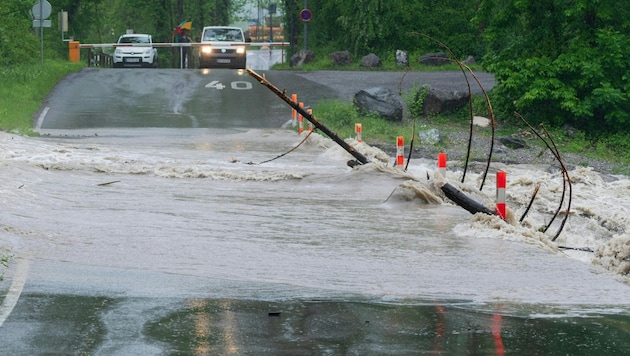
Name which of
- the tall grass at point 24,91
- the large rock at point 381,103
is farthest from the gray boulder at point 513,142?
the tall grass at point 24,91

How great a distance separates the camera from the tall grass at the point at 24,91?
96.4 feet

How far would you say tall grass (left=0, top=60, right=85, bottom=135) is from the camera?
2938 centimetres

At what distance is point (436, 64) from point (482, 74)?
208 inches

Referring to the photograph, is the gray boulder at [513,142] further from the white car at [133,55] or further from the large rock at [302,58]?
the white car at [133,55]

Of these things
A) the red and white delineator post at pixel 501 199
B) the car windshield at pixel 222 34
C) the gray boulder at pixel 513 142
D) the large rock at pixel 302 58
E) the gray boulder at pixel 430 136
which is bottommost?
the large rock at pixel 302 58

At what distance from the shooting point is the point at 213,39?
50594 mm

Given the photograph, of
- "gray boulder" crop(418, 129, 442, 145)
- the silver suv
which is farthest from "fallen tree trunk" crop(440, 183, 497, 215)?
the silver suv

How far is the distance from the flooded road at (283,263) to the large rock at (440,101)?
1156cm

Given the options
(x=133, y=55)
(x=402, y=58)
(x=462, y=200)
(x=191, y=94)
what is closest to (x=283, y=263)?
(x=462, y=200)

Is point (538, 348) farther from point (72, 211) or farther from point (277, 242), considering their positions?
point (72, 211)

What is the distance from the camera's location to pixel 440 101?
3381 centimetres

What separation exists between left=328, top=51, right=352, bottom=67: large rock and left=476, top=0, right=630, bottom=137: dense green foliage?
58.6 feet

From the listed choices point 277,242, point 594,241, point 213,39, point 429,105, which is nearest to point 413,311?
point 277,242

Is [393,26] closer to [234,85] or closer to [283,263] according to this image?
[234,85]
